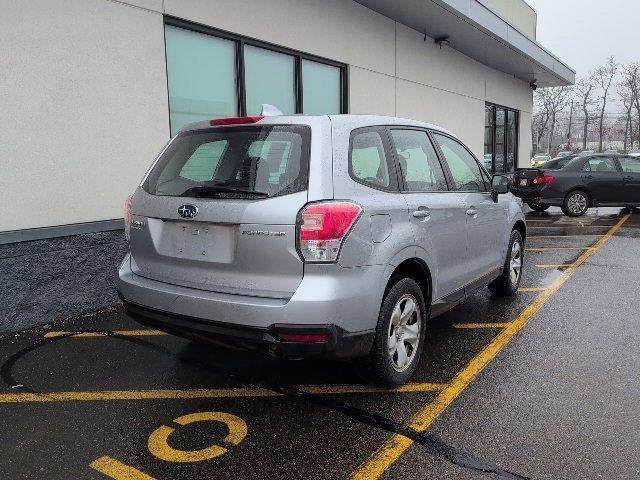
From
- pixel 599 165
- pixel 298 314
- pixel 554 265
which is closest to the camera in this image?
pixel 298 314

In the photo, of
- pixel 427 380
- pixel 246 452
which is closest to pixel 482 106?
pixel 427 380

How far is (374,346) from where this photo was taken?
318cm

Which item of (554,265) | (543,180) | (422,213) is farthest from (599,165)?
(422,213)

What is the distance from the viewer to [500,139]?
16938 mm

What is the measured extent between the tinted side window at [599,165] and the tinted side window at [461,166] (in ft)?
31.9

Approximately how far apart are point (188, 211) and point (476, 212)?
8.06 ft

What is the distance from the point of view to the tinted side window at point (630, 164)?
13.3 metres

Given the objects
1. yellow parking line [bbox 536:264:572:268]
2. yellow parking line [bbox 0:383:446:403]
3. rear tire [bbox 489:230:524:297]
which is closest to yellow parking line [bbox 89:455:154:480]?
yellow parking line [bbox 0:383:446:403]

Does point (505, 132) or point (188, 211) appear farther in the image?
point (505, 132)

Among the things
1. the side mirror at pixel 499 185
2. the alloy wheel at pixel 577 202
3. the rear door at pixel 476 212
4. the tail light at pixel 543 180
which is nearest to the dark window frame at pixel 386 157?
the rear door at pixel 476 212

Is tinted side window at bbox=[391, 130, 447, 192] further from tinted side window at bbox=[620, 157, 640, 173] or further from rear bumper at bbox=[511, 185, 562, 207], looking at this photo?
tinted side window at bbox=[620, 157, 640, 173]

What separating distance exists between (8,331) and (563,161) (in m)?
12.8

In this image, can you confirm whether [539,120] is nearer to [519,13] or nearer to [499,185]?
[519,13]

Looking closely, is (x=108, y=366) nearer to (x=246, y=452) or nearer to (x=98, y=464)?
(x=98, y=464)
